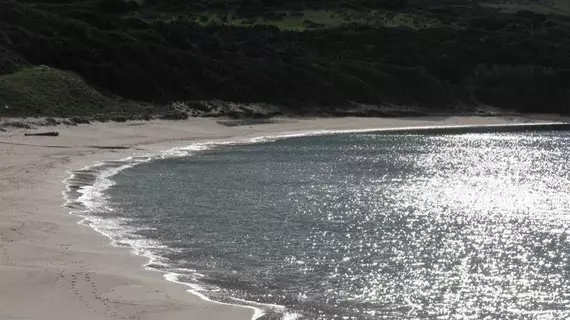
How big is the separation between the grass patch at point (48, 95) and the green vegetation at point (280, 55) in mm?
133

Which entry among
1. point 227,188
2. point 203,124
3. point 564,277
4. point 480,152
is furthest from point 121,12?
point 564,277

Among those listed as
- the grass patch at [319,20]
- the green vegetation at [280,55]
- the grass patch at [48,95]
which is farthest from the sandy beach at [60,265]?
the grass patch at [319,20]

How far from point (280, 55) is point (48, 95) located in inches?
1351

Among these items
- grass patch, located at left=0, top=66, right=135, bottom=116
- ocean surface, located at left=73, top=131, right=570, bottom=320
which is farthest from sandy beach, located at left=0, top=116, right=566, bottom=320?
grass patch, located at left=0, top=66, right=135, bottom=116

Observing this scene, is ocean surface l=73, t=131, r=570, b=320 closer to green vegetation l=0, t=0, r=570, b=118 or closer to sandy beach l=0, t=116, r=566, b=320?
sandy beach l=0, t=116, r=566, b=320

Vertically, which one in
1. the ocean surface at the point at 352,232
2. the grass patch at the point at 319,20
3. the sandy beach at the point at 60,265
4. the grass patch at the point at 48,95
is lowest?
the ocean surface at the point at 352,232

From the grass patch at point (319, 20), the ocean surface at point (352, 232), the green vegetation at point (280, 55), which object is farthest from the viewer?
the grass patch at point (319, 20)

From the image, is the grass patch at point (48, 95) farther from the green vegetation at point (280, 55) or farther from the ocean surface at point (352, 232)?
the ocean surface at point (352, 232)

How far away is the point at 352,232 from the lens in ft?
84.8

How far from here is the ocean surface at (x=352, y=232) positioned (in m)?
18.4

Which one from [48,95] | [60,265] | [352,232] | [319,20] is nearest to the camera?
[60,265]

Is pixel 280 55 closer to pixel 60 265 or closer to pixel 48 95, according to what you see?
pixel 48 95

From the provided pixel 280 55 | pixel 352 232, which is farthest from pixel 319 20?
pixel 352 232

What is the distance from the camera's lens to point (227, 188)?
34.9m
